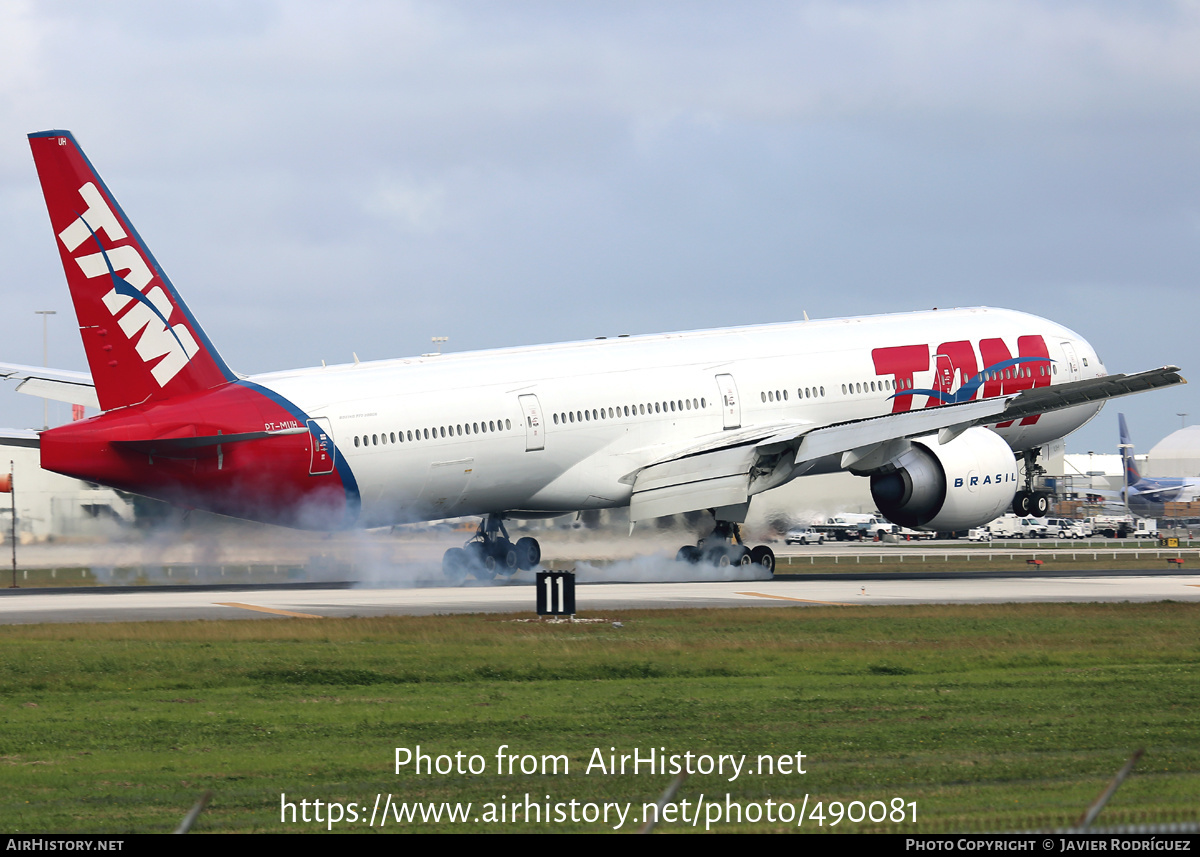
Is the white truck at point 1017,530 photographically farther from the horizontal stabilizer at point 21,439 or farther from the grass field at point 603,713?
the horizontal stabilizer at point 21,439

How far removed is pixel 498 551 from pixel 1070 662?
69.9ft

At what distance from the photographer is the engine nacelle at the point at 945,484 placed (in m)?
41.4

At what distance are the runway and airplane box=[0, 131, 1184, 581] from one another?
215 cm

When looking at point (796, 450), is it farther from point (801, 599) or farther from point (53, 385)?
point (53, 385)

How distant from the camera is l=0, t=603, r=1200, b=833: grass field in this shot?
13188 millimetres

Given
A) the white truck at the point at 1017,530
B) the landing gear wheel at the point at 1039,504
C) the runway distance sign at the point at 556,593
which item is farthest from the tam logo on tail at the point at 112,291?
the white truck at the point at 1017,530

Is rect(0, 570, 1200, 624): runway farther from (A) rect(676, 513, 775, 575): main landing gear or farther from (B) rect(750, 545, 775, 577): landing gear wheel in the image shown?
(A) rect(676, 513, 775, 575): main landing gear

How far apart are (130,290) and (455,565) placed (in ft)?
40.1

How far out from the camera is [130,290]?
3353cm

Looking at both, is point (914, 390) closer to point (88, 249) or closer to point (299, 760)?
point (88, 249)

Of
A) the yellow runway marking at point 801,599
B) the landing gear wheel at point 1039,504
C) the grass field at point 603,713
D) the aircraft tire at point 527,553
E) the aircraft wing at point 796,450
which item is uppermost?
the aircraft wing at point 796,450

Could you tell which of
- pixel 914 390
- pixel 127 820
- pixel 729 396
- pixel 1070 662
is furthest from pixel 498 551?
pixel 127 820

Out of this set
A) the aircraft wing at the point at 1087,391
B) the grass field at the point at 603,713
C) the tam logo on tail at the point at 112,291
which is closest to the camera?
the grass field at the point at 603,713

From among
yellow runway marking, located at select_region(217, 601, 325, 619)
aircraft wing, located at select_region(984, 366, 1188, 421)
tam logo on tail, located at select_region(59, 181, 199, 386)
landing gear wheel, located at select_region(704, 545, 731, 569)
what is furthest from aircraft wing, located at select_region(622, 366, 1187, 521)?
tam logo on tail, located at select_region(59, 181, 199, 386)
